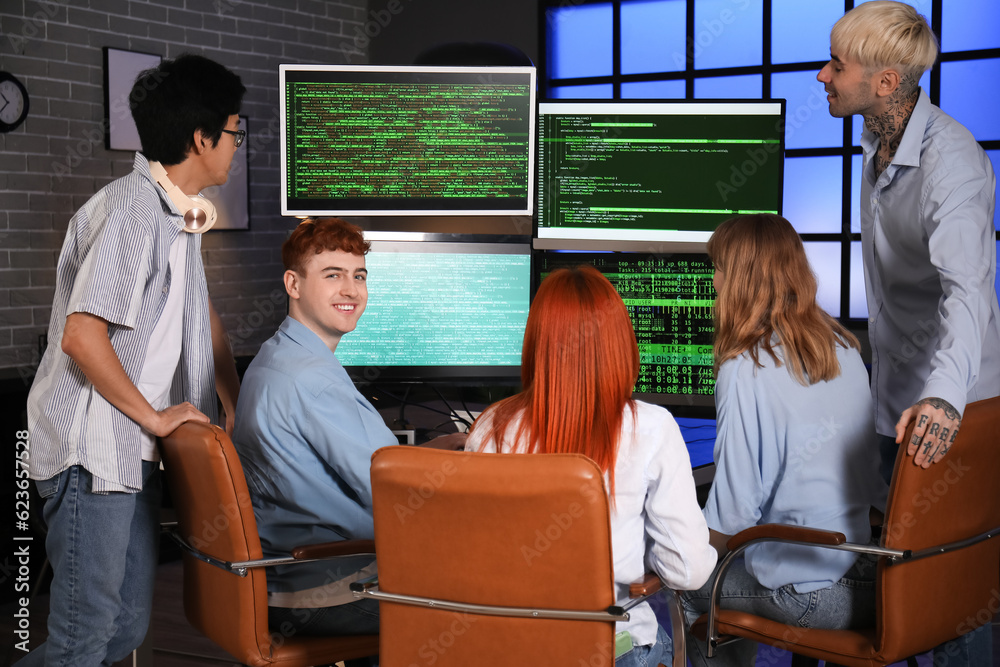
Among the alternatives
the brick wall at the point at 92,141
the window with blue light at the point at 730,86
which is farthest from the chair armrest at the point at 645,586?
the window with blue light at the point at 730,86

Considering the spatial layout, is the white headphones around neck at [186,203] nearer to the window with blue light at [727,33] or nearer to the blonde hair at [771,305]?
the blonde hair at [771,305]

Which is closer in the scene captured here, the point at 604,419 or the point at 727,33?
the point at 604,419

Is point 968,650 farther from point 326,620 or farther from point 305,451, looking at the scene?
point 305,451

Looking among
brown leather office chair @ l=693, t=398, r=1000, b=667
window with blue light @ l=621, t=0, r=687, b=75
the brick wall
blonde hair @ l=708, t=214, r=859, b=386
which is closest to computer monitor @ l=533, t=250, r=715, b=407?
blonde hair @ l=708, t=214, r=859, b=386

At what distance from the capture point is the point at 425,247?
2.62 m

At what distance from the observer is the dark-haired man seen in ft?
5.45

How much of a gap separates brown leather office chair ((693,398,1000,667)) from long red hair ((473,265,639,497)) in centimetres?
47

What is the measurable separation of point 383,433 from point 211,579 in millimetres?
408

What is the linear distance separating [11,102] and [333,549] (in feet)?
11.2

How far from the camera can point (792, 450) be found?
5.96 feet

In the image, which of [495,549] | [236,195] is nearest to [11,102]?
[236,195]

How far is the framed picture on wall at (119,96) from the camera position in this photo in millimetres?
4582

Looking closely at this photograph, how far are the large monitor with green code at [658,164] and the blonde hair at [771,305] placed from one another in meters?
0.68

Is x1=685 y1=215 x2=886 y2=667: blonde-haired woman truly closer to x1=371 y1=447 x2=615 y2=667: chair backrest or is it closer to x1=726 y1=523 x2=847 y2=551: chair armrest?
x1=726 y1=523 x2=847 y2=551: chair armrest
